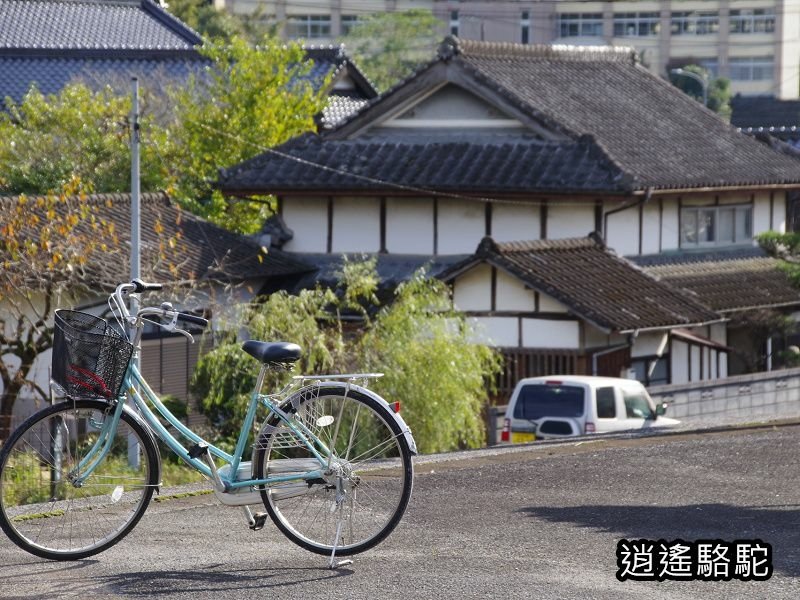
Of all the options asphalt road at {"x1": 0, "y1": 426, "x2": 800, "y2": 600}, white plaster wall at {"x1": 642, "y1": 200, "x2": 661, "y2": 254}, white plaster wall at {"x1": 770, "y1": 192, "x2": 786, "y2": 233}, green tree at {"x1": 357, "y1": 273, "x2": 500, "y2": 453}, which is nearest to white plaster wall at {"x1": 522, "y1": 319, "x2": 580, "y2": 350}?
green tree at {"x1": 357, "y1": 273, "x2": 500, "y2": 453}

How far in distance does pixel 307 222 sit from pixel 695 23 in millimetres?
53948

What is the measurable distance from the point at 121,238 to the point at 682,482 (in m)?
14.3

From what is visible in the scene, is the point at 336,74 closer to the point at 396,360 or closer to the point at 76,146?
the point at 76,146

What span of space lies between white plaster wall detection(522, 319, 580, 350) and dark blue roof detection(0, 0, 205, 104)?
1516 centimetres

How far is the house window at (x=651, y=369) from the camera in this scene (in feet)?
71.8

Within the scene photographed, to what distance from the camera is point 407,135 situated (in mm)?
25656

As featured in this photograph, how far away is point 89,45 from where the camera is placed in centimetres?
3816

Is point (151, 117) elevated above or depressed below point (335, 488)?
above

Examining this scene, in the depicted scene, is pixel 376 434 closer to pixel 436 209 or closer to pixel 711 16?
pixel 436 209

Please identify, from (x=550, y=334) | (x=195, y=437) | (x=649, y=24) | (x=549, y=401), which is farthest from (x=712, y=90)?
(x=195, y=437)

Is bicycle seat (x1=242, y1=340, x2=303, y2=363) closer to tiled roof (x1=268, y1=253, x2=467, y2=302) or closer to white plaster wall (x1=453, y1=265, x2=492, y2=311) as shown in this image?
white plaster wall (x1=453, y1=265, x2=492, y2=311)

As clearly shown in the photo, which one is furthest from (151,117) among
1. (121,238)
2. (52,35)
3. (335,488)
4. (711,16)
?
(711,16)

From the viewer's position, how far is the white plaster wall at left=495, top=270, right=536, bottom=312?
68.6 feet

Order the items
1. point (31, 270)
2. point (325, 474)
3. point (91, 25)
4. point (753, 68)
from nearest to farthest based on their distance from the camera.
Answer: point (325, 474)
point (31, 270)
point (91, 25)
point (753, 68)
